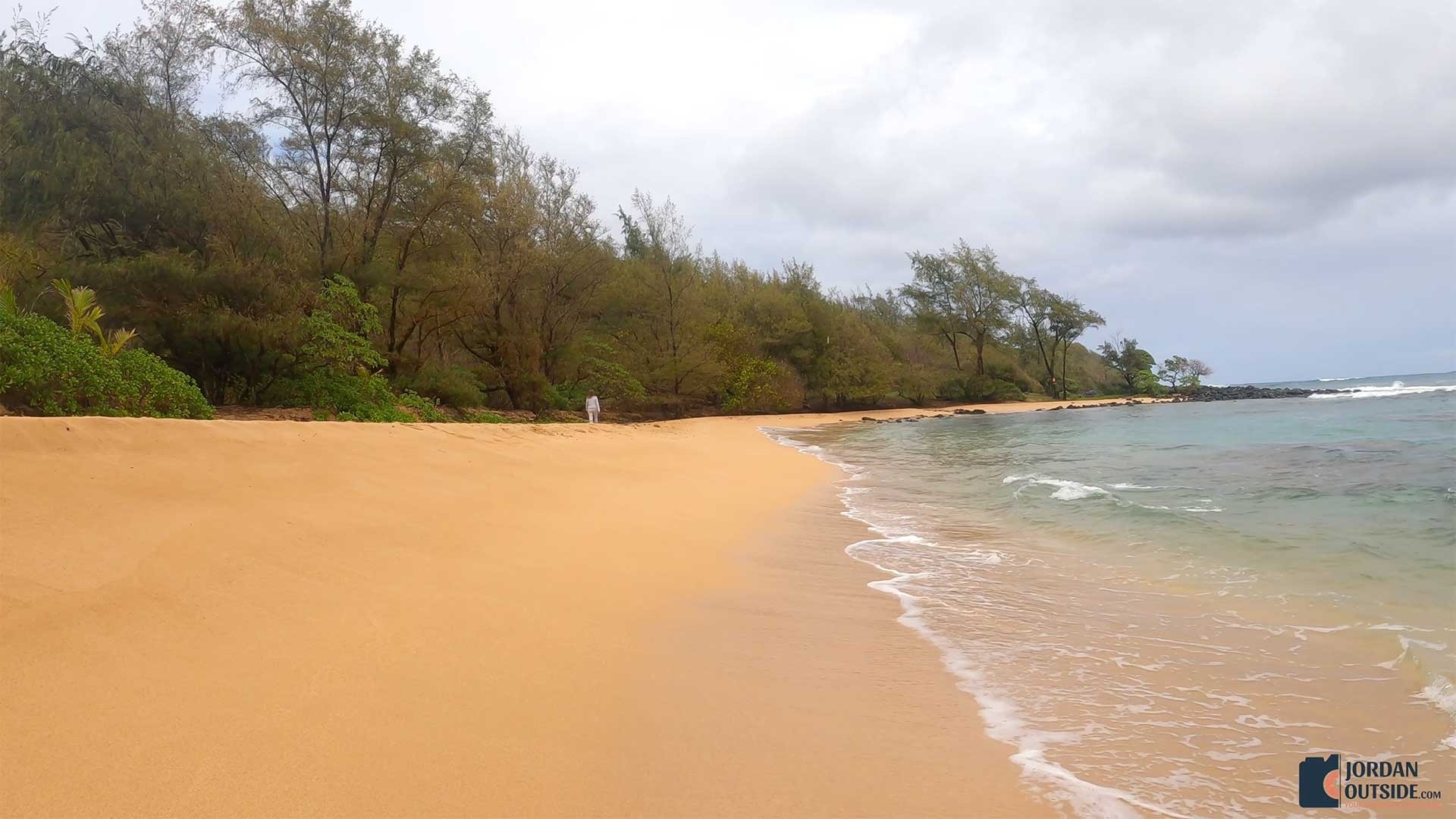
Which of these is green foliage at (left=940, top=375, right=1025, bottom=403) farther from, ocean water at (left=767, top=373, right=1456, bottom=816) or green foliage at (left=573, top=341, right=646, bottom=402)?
ocean water at (left=767, top=373, right=1456, bottom=816)

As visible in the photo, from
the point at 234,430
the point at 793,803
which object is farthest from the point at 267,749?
the point at 234,430

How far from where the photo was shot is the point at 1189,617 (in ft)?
14.6

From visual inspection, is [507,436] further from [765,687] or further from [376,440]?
[765,687]

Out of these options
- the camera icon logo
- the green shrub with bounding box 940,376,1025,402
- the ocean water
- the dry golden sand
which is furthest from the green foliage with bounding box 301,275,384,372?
the green shrub with bounding box 940,376,1025,402

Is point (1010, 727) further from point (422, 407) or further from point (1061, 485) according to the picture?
point (422, 407)

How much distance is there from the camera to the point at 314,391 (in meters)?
13.8

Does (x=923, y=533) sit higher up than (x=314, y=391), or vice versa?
(x=314, y=391)

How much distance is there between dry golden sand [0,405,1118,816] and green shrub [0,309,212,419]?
109 inches

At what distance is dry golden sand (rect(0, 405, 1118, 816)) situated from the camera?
221cm

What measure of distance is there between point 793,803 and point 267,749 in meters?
1.68

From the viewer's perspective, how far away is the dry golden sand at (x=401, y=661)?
2215 mm

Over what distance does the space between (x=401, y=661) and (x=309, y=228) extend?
17915 millimetres

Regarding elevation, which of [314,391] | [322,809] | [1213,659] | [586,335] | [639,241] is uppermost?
[639,241]

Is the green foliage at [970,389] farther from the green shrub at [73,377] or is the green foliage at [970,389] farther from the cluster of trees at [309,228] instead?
the green shrub at [73,377]
